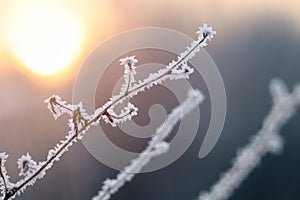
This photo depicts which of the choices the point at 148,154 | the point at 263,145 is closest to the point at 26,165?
the point at 148,154

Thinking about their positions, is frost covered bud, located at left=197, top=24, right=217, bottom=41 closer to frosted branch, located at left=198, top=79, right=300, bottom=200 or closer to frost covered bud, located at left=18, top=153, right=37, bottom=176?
frosted branch, located at left=198, top=79, right=300, bottom=200

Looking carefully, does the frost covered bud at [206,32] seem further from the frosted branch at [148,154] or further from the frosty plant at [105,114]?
the frosted branch at [148,154]

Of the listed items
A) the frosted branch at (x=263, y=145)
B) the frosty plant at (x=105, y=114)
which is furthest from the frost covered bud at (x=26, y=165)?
the frosted branch at (x=263, y=145)

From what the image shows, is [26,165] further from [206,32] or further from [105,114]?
[206,32]

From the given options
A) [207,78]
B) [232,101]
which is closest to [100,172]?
[232,101]

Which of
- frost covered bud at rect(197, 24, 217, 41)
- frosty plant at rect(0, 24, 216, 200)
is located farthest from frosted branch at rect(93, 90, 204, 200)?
frost covered bud at rect(197, 24, 217, 41)

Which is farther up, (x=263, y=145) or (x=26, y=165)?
(x=26, y=165)

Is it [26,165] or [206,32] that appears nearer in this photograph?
[26,165]
